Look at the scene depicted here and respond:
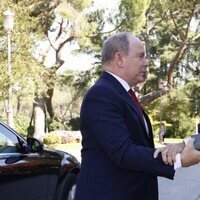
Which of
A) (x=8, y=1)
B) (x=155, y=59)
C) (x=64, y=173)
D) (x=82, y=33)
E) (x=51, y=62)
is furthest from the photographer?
(x=155, y=59)

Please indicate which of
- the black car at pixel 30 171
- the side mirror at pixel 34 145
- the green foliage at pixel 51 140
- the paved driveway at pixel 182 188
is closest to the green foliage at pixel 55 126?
the green foliage at pixel 51 140

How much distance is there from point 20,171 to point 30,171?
0.77 feet

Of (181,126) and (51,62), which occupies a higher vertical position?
(51,62)

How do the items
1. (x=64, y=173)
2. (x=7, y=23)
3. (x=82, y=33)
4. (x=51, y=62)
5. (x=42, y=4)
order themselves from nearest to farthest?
1. (x=64, y=173)
2. (x=7, y=23)
3. (x=42, y=4)
4. (x=82, y=33)
5. (x=51, y=62)

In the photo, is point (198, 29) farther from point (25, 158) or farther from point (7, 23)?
point (25, 158)

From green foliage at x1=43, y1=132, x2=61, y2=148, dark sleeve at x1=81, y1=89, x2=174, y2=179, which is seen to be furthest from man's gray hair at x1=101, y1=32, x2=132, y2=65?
green foliage at x1=43, y1=132, x2=61, y2=148

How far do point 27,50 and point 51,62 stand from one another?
12968 mm

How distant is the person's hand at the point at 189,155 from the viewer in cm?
221

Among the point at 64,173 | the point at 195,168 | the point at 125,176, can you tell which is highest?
the point at 125,176

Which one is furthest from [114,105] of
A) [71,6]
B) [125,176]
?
[71,6]

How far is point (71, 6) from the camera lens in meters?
25.8

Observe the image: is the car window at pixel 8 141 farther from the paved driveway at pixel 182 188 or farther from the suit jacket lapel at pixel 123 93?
the paved driveway at pixel 182 188

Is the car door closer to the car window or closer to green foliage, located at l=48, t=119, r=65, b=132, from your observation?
the car window

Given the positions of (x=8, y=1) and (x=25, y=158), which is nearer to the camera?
(x=25, y=158)
